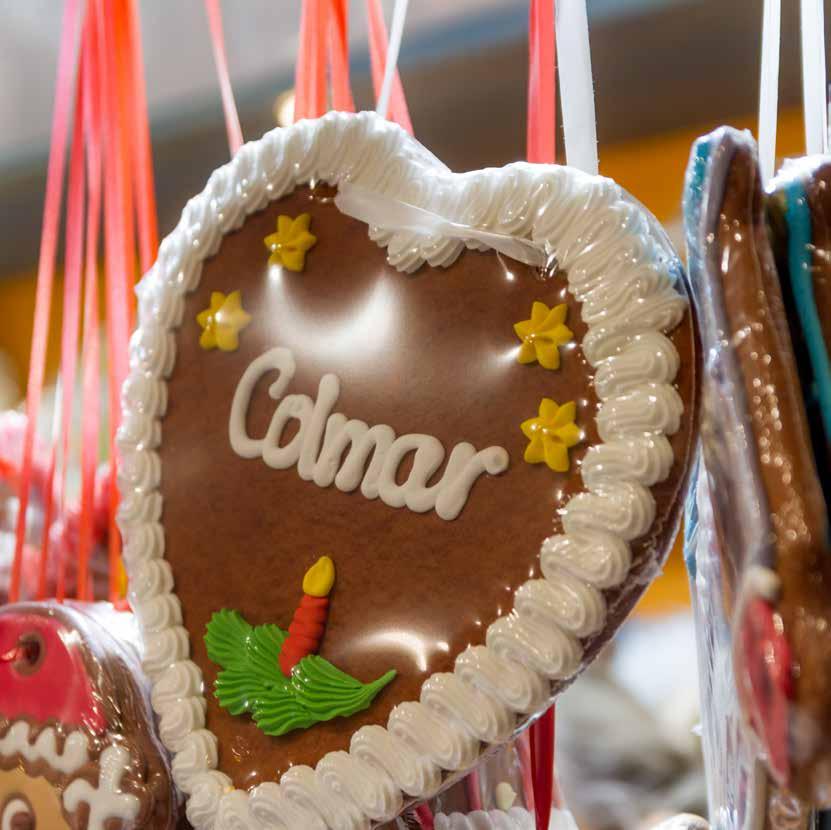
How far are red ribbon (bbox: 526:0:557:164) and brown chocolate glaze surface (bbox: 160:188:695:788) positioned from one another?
111 millimetres

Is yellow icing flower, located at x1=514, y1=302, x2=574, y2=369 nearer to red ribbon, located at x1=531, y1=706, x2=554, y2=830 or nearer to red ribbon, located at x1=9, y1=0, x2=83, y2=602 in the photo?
red ribbon, located at x1=531, y1=706, x2=554, y2=830

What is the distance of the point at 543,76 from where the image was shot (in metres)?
0.60

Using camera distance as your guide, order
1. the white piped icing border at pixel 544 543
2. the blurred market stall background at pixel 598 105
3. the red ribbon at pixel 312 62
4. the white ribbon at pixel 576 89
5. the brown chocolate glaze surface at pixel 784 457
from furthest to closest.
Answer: the blurred market stall background at pixel 598 105
the red ribbon at pixel 312 62
the white ribbon at pixel 576 89
the white piped icing border at pixel 544 543
the brown chocolate glaze surface at pixel 784 457

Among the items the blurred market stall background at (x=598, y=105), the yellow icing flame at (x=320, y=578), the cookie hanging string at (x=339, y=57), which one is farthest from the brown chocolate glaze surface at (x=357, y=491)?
the blurred market stall background at (x=598, y=105)

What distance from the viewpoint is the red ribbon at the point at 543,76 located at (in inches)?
23.3

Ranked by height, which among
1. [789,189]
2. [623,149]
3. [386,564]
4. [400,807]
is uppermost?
[623,149]

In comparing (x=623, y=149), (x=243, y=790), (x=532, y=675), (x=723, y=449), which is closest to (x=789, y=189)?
(x=723, y=449)

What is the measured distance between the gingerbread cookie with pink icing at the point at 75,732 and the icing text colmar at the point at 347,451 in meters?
0.14

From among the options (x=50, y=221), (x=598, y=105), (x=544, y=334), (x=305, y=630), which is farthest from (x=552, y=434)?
(x=598, y=105)

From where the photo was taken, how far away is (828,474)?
0.40 m

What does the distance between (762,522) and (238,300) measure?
332mm

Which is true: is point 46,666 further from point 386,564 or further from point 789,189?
point 789,189

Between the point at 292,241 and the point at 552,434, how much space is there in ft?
0.62

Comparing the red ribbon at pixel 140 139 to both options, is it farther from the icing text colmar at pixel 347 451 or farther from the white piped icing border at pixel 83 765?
the white piped icing border at pixel 83 765
